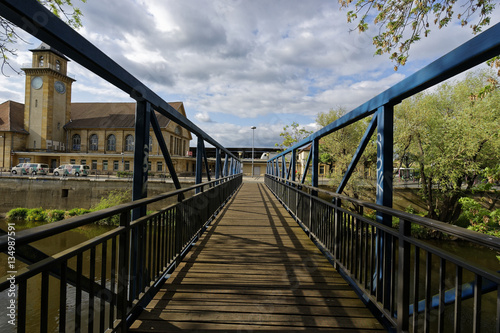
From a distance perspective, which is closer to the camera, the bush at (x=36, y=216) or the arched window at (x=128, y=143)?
the bush at (x=36, y=216)

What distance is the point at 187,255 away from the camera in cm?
367

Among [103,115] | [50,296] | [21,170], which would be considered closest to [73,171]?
[21,170]

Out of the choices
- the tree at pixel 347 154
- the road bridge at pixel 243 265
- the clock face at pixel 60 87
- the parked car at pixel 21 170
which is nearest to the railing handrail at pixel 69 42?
the road bridge at pixel 243 265

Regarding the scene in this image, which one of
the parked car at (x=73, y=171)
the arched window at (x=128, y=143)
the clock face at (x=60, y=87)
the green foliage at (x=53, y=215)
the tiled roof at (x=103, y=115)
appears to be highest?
the clock face at (x=60, y=87)

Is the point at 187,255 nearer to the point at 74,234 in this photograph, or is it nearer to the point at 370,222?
the point at 370,222

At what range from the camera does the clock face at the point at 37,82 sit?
4272cm

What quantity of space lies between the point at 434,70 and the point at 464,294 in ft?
4.55

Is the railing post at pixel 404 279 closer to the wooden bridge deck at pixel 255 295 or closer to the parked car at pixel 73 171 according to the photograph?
the wooden bridge deck at pixel 255 295

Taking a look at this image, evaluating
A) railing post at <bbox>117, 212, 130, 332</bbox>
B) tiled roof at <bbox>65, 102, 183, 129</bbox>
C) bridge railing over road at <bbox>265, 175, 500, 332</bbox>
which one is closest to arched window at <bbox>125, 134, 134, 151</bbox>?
tiled roof at <bbox>65, 102, 183, 129</bbox>

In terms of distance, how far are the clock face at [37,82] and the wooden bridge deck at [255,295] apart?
174ft

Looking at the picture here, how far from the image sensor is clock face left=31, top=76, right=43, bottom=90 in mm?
42719

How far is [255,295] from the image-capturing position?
101 inches

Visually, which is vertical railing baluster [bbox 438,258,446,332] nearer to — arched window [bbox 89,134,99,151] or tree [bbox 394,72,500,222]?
tree [bbox 394,72,500,222]

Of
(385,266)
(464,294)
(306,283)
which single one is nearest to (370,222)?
(385,266)
